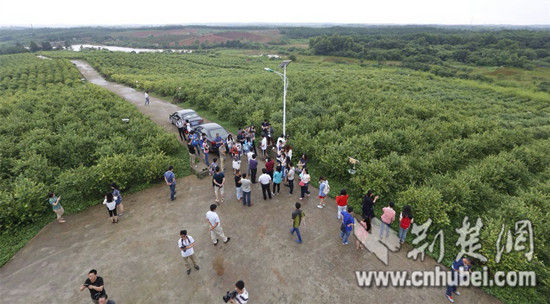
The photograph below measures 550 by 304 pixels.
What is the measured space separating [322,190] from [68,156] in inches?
564

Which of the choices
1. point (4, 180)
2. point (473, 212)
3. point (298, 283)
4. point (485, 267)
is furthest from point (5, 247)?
point (473, 212)

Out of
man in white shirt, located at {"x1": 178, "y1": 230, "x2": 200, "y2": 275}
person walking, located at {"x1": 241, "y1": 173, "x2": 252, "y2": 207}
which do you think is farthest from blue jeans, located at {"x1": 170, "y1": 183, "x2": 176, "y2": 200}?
man in white shirt, located at {"x1": 178, "y1": 230, "x2": 200, "y2": 275}

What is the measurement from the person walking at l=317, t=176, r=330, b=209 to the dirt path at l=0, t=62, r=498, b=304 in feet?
1.28

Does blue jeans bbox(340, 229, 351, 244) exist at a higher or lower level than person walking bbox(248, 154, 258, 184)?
lower

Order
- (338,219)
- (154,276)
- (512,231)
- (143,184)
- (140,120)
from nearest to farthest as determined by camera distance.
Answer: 1. (154,276)
2. (512,231)
3. (338,219)
4. (143,184)
5. (140,120)

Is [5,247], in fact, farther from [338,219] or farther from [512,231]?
[512,231]

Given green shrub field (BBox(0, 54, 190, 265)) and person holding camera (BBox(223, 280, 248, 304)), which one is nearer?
person holding camera (BBox(223, 280, 248, 304))

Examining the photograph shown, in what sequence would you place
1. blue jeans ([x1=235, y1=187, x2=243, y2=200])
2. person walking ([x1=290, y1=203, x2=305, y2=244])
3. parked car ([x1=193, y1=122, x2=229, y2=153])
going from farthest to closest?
parked car ([x1=193, y1=122, x2=229, y2=153]) → blue jeans ([x1=235, y1=187, x2=243, y2=200]) → person walking ([x1=290, y1=203, x2=305, y2=244])

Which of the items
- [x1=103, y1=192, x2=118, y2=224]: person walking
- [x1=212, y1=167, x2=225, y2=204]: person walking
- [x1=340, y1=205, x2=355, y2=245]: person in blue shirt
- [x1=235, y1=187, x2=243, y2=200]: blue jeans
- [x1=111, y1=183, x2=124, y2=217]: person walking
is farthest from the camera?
[x1=235, y1=187, x2=243, y2=200]: blue jeans

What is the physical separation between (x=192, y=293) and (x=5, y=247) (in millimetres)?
7522

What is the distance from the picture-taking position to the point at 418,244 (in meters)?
9.23

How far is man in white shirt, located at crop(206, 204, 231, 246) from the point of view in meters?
8.48

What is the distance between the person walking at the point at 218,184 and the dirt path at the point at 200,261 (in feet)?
1.69

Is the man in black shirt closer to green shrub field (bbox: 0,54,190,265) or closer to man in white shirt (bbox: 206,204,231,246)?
man in white shirt (bbox: 206,204,231,246)
